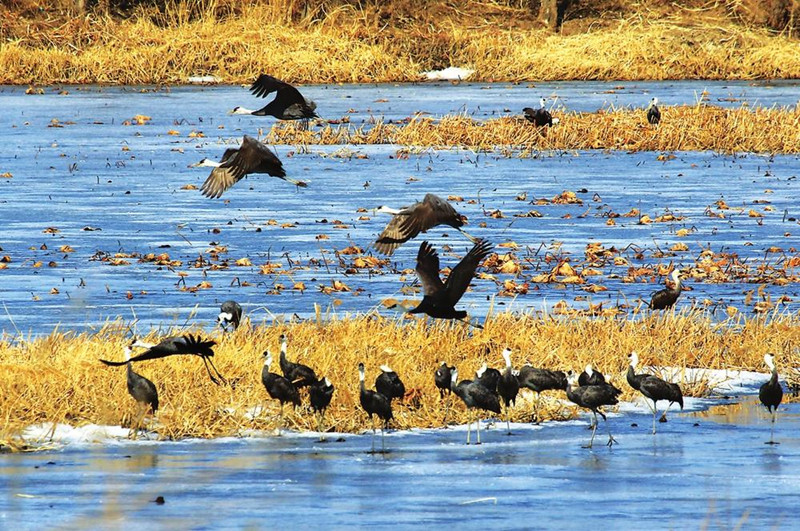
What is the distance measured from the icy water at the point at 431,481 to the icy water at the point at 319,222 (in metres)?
3.75

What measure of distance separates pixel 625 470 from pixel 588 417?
169cm

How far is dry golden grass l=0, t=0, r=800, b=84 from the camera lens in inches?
1855

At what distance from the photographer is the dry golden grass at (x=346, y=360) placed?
33.0 feet

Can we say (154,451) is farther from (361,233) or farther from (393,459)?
(361,233)

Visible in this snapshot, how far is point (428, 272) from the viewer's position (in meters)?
11.9

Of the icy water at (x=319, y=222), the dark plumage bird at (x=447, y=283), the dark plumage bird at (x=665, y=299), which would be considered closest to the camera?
the dark plumage bird at (x=447, y=283)

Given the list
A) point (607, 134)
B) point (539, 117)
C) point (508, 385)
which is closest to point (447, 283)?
point (508, 385)

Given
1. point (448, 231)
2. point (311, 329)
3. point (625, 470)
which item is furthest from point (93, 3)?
point (625, 470)

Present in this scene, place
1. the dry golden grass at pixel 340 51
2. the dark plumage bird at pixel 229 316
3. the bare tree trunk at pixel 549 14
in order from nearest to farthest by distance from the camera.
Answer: the dark plumage bird at pixel 229 316 → the dry golden grass at pixel 340 51 → the bare tree trunk at pixel 549 14

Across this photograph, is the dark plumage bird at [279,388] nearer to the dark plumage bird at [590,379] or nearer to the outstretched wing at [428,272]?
Result: the dark plumage bird at [590,379]

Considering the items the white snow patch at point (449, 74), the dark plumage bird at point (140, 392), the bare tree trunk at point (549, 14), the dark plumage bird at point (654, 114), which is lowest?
the white snow patch at point (449, 74)

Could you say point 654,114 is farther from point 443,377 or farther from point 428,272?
point 443,377

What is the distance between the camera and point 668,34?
51.1 metres

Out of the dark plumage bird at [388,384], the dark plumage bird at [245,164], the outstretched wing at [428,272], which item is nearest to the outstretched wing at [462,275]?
the outstretched wing at [428,272]
